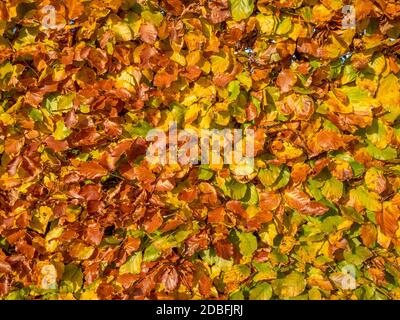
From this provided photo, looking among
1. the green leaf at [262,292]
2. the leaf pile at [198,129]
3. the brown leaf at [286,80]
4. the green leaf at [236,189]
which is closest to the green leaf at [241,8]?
the leaf pile at [198,129]

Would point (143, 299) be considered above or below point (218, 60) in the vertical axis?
below

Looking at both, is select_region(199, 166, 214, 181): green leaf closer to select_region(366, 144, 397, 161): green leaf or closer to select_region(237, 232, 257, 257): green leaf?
select_region(237, 232, 257, 257): green leaf

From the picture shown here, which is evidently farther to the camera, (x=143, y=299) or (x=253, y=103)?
(x=143, y=299)

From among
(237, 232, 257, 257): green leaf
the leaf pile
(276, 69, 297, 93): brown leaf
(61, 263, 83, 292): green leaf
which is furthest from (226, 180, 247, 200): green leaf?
(61, 263, 83, 292): green leaf

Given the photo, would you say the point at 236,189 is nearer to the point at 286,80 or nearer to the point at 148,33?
the point at 286,80
